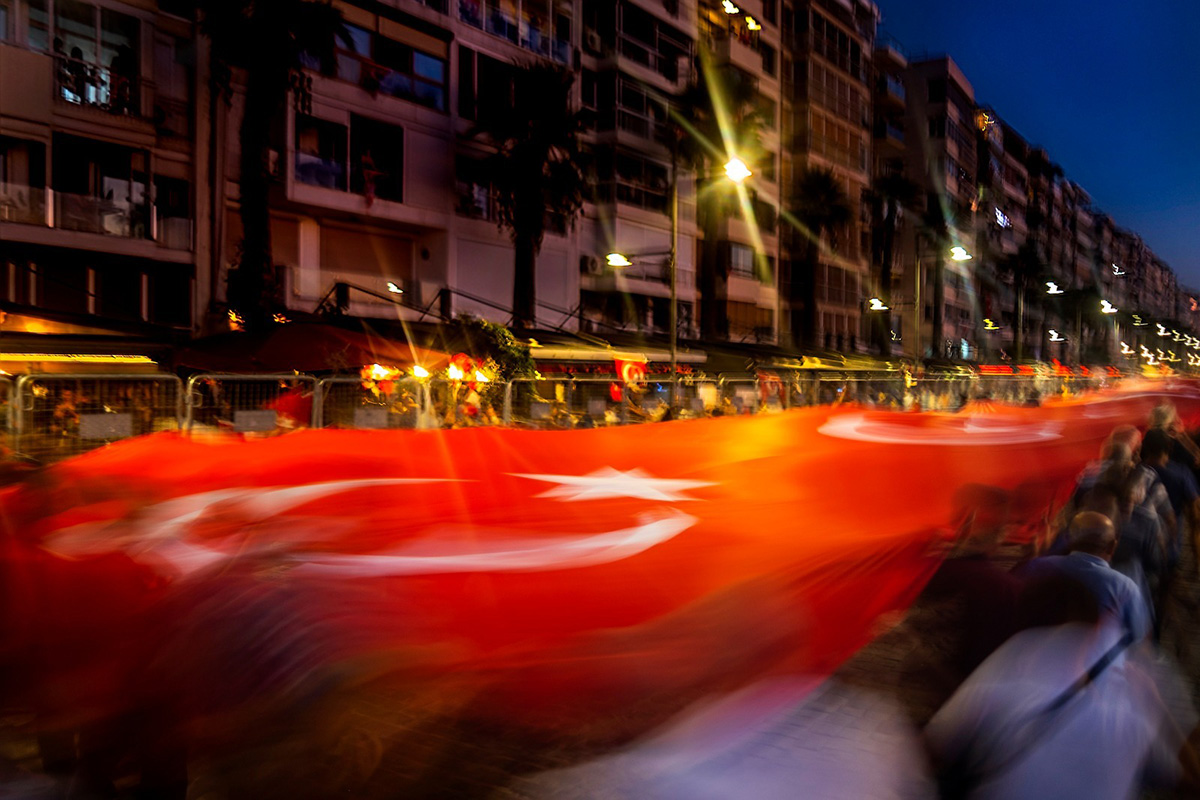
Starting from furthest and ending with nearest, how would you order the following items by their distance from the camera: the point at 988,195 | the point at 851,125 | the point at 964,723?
the point at 988,195, the point at 851,125, the point at 964,723

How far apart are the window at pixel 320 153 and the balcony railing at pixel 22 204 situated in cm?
670

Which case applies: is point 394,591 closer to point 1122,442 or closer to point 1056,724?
point 1056,724

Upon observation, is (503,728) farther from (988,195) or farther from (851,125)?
(988,195)

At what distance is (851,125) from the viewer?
57.6m

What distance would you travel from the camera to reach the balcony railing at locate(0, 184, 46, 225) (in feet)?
66.8

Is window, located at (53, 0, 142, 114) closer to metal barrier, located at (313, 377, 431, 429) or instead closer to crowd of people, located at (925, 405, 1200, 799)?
metal barrier, located at (313, 377, 431, 429)

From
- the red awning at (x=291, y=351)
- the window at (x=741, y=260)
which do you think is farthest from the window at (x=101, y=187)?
the window at (x=741, y=260)

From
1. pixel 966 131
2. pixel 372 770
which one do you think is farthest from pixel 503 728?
pixel 966 131

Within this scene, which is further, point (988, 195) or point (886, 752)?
point (988, 195)

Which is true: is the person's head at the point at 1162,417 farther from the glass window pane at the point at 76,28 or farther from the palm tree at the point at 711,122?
the palm tree at the point at 711,122

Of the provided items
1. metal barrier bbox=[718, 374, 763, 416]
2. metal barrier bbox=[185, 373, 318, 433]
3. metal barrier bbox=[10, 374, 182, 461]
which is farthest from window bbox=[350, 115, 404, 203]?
metal barrier bbox=[10, 374, 182, 461]

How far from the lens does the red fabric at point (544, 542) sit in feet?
13.1

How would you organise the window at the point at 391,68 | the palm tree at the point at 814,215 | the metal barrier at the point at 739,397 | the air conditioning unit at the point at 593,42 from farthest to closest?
the palm tree at the point at 814,215
the air conditioning unit at the point at 593,42
the window at the point at 391,68
the metal barrier at the point at 739,397

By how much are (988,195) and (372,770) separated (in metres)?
90.9
